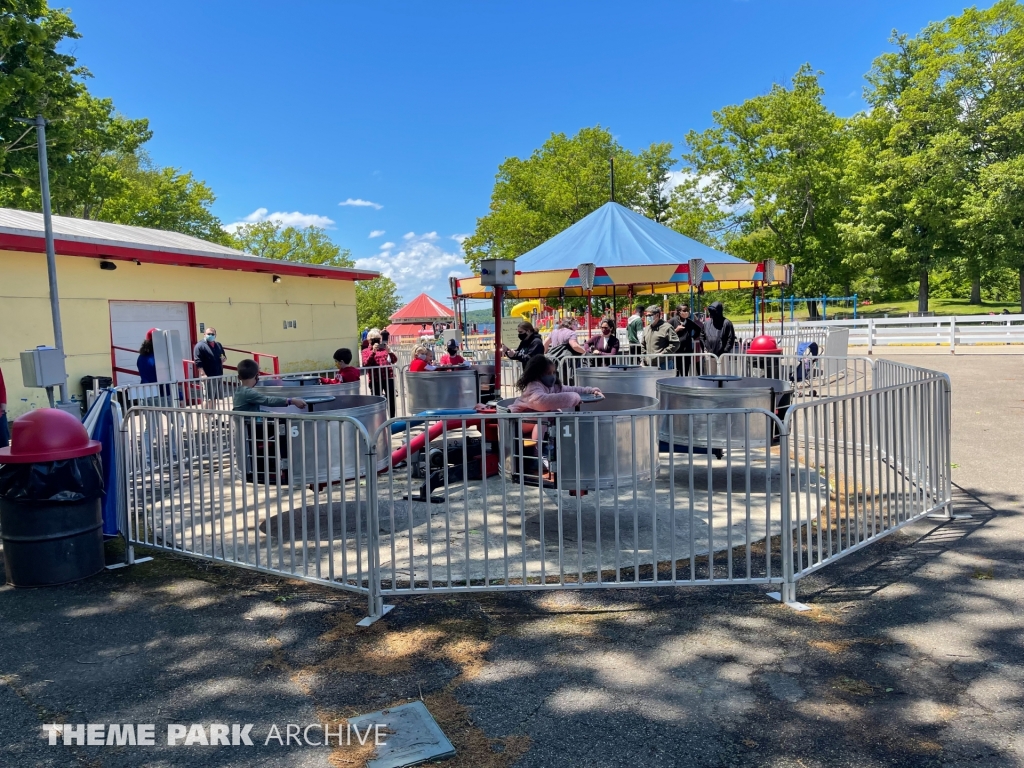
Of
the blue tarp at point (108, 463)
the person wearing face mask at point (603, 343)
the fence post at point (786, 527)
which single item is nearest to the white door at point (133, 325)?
the person wearing face mask at point (603, 343)

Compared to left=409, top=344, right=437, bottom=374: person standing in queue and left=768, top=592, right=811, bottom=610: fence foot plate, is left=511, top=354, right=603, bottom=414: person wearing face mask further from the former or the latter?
left=409, top=344, right=437, bottom=374: person standing in queue

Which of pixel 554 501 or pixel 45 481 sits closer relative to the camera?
pixel 45 481

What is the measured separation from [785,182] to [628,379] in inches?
1631

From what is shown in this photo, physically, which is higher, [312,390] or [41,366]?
[41,366]

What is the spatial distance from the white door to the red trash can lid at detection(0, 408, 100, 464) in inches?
424

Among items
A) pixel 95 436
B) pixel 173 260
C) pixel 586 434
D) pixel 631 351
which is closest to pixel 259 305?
pixel 173 260

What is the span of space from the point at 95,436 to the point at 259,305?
1469 cm

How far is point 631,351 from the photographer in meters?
17.1

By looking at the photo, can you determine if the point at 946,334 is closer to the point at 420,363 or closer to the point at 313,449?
the point at 420,363

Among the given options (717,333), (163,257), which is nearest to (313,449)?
(717,333)

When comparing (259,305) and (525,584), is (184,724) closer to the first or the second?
(525,584)

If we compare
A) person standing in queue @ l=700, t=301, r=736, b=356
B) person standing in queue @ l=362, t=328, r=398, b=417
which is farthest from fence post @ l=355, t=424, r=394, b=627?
person standing in queue @ l=700, t=301, r=736, b=356

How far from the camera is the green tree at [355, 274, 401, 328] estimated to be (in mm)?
102250

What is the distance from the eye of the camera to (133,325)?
15914 millimetres
